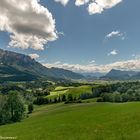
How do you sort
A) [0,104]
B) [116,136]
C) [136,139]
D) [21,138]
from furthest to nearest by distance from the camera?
[0,104] → [21,138] → [116,136] → [136,139]

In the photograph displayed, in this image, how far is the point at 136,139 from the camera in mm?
25141

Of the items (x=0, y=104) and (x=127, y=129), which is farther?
(x=0, y=104)

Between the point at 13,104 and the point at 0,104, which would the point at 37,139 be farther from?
the point at 0,104

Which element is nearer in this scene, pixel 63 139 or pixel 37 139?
pixel 63 139

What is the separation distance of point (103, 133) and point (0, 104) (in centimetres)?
8711

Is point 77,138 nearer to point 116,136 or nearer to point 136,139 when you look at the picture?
point 116,136

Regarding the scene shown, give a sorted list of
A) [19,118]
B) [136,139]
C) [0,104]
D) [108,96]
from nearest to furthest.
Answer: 1. [136,139]
2. [19,118]
3. [0,104]
4. [108,96]

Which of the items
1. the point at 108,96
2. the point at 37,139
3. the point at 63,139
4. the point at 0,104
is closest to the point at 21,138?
the point at 37,139

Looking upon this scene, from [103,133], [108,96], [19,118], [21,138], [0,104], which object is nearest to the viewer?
[103,133]

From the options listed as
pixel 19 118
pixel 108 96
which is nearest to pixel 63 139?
pixel 19 118

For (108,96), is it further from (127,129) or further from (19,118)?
(127,129)

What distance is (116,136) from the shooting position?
27.7m

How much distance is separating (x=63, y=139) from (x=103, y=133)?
4.93 m

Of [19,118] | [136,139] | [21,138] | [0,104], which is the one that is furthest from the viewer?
[0,104]
